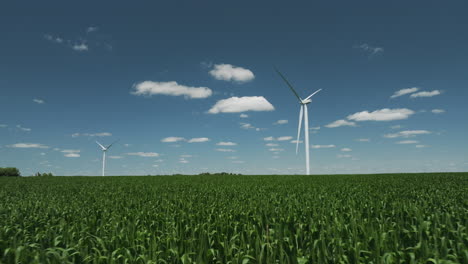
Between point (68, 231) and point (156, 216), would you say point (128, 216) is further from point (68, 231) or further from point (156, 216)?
point (68, 231)

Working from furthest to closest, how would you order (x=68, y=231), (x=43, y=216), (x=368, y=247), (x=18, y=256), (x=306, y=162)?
(x=306, y=162) → (x=43, y=216) → (x=68, y=231) → (x=368, y=247) → (x=18, y=256)

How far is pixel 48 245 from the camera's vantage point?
602 centimetres

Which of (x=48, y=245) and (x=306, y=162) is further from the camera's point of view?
(x=306, y=162)

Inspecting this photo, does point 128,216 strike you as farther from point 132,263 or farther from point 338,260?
point 338,260

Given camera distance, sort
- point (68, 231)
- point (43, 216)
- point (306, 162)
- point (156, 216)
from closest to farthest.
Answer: point (68, 231)
point (156, 216)
point (43, 216)
point (306, 162)

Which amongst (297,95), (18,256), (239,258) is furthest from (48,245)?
(297,95)

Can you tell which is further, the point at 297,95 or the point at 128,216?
the point at 297,95

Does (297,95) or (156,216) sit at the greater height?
(297,95)

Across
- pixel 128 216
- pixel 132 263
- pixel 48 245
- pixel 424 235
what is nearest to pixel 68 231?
pixel 48 245

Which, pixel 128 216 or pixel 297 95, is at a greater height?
pixel 297 95

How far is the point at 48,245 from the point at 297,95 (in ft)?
162

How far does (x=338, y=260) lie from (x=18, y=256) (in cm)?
541

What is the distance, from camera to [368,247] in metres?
5.09

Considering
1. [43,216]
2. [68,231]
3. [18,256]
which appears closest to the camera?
[18,256]
